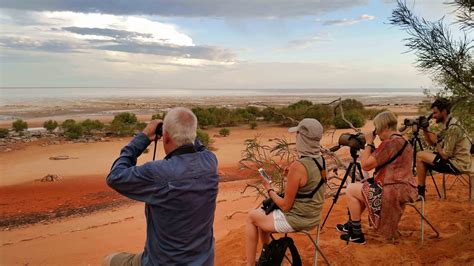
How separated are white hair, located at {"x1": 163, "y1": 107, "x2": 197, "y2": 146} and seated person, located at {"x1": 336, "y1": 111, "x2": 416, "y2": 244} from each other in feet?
7.34

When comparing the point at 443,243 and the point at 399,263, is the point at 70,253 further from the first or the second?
the point at 443,243

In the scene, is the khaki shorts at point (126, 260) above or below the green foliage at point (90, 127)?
above

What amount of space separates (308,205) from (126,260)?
4.76 ft

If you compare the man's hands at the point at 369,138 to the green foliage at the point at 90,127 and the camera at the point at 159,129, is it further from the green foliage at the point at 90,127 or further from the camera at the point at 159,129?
the green foliage at the point at 90,127

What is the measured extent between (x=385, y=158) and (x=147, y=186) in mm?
2549

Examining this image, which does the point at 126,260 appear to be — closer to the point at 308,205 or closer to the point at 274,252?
the point at 274,252

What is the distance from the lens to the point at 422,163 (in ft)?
18.5

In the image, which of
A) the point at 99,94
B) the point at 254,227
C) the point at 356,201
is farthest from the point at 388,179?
the point at 99,94

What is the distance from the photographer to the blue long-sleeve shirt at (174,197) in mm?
2447

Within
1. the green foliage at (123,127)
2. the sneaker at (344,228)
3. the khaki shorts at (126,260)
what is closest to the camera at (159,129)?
the khaki shorts at (126,260)

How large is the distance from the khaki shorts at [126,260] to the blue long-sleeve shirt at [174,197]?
98 mm

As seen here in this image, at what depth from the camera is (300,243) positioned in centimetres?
481

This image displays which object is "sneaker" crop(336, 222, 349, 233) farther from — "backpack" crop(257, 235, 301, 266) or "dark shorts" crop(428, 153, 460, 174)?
"dark shorts" crop(428, 153, 460, 174)

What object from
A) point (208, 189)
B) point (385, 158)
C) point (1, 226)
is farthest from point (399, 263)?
point (1, 226)
